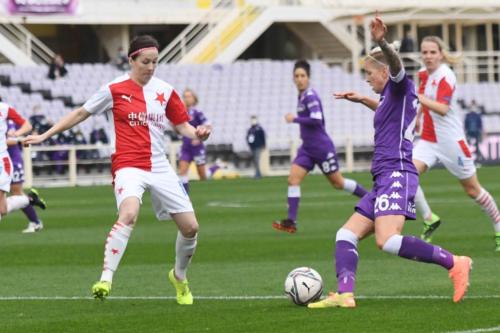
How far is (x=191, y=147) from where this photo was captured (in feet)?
91.7

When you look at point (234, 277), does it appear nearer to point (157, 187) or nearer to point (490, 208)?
point (157, 187)

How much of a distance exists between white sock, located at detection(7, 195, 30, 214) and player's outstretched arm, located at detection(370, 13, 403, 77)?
995 cm

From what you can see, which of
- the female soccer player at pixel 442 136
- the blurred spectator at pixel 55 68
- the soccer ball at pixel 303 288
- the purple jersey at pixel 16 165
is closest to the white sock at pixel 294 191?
the female soccer player at pixel 442 136

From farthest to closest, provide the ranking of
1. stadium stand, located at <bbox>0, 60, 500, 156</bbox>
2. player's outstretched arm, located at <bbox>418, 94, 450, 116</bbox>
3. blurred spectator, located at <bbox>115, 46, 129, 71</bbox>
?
blurred spectator, located at <bbox>115, 46, 129, 71</bbox> < stadium stand, located at <bbox>0, 60, 500, 156</bbox> < player's outstretched arm, located at <bbox>418, 94, 450, 116</bbox>

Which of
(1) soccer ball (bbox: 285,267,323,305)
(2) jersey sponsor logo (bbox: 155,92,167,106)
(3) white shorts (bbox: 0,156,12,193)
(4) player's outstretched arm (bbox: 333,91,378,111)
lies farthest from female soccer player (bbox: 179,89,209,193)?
(1) soccer ball (bbox: 285,267,323,305)

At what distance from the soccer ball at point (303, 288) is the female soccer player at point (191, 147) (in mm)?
14630

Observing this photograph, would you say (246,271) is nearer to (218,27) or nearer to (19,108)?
(19,108)

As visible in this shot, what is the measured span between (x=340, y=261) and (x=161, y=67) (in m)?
39.8

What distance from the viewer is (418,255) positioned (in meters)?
11.1

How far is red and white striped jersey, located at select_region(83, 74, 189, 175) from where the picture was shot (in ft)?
39.7

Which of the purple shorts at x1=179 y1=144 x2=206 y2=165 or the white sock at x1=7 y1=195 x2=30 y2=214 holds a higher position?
the purple shorts at x1=179 y1=144 x2=206 y2=165

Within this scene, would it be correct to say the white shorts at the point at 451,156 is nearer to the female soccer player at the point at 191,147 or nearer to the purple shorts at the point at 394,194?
the purple shorts at the point at 394,194

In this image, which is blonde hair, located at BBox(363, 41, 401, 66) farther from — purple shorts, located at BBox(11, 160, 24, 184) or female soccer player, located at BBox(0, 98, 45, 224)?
purple shorts, located at BBox(11, 160, 24, 184)

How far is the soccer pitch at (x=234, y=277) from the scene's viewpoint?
10.5m
